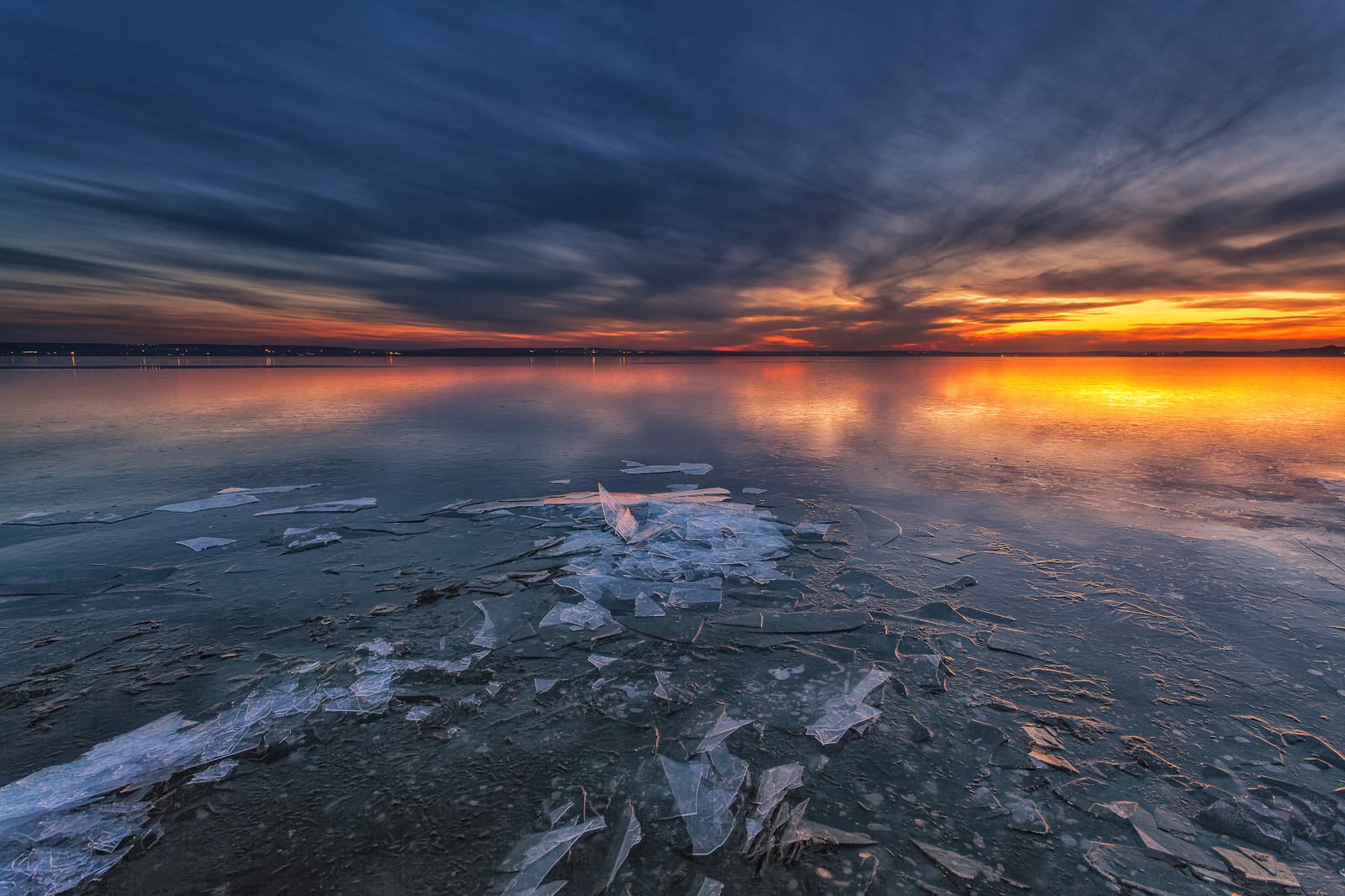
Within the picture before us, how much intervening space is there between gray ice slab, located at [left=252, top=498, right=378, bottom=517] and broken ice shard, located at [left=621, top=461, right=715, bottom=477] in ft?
11.8

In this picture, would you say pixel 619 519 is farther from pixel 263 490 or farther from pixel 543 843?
pixel 263 490

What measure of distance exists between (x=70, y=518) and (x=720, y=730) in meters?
7.34

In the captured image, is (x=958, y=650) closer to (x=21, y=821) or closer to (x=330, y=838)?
(x=330, y=838)

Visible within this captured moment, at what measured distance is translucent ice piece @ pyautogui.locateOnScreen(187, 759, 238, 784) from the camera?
2.33 metres

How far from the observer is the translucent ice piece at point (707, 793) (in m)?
2.10

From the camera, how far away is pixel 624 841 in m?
2.07

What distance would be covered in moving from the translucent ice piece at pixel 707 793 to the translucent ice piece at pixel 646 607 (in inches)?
56.8

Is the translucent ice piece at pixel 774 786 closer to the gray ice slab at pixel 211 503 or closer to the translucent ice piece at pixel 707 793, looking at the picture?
the translucent ice piece at pixel 707 793

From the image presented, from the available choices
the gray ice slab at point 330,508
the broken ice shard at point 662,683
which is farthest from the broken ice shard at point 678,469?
the broken ice shard at point 662,683

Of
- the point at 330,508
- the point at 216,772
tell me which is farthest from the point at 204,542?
the point at 216,772

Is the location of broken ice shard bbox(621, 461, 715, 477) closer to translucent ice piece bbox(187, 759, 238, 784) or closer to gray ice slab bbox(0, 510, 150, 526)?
gray ice slab bbox(0, 510, 150, 526)

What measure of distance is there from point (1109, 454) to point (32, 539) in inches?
577

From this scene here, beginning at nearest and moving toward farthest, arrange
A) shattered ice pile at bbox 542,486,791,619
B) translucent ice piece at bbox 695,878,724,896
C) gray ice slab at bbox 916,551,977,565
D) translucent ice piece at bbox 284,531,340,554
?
translucent ice piece at bbox 695,878,724,896 → shattered ice pile at bbox 542,486,791,619 → gray ice slab at bbox 916,551,977,565 → translucent ice piece at bbox 284,531,340,554

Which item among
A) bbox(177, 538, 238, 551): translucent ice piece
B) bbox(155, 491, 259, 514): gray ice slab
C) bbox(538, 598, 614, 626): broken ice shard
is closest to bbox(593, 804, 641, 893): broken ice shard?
bbox(538, 598, 614, 626): broken ice shard
